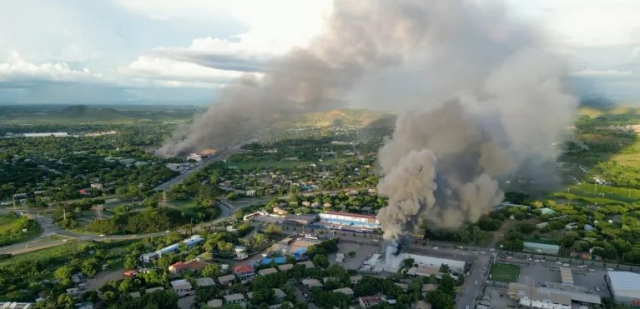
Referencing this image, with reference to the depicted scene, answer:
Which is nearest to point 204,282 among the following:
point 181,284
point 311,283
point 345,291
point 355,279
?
point 181,284

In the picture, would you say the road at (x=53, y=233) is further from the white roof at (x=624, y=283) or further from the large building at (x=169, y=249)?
the white roof at (x=624, y=283)

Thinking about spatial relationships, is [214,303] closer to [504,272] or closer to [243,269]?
[243,269]

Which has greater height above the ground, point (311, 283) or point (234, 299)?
point (311, 283)

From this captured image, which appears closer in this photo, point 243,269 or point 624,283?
point 624,283

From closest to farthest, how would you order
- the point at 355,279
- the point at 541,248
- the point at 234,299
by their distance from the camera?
1. the point at 234,299
2. the point at 355,279
3. the point at 541,248

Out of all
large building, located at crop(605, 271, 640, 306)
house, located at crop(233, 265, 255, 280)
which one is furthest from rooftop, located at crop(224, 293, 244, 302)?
large building, located at crop(605, 271, 640, 306)

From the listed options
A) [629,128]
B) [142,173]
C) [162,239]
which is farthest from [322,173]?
[629,128]

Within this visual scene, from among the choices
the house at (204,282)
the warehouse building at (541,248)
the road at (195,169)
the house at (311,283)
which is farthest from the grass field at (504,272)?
the road at (195,169)
